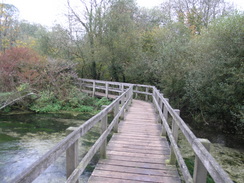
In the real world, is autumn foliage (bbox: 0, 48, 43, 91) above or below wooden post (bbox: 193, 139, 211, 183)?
above

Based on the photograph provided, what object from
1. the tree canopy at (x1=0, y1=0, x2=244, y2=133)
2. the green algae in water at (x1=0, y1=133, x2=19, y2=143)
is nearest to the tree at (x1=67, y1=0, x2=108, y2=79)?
the tree canopy at (x1=0, y1=0, x2=244, y2=133)

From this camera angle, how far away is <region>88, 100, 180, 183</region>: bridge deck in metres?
3.23

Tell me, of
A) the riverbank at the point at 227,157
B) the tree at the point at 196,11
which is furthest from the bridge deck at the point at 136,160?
the tree at the point at 196,11

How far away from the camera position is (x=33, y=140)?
7730mm

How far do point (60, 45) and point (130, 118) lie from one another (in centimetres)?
1416

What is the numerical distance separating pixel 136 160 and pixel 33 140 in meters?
5.47

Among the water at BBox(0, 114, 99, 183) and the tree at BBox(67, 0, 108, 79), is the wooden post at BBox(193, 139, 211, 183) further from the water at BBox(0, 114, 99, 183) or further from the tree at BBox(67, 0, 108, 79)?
the tree at BBox(67, 0, 108, 79)

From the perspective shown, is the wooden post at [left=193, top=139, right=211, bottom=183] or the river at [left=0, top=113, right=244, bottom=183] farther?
the river at [left=0, top=113, right=244, bottom=183]

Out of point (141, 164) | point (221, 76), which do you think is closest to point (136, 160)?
point (141, 164)

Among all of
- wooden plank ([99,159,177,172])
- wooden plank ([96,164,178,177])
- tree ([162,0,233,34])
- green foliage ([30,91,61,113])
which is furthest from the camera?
tree ([162,0,233,34])

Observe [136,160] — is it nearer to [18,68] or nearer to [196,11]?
[18,68]

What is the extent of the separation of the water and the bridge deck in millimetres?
1730

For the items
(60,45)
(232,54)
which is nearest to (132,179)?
(232,54)

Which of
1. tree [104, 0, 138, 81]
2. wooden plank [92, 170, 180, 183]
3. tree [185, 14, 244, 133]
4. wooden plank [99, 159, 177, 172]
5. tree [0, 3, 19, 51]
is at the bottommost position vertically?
wooden plank [92, 170, 180, 183]
